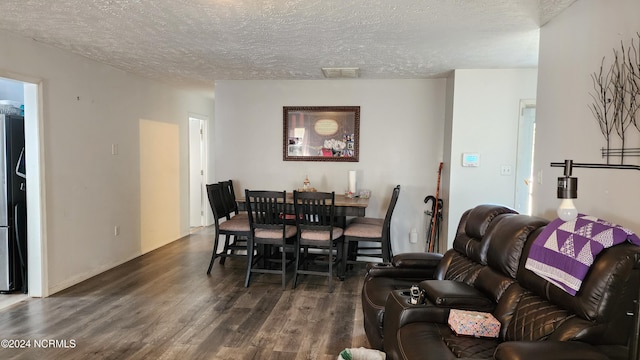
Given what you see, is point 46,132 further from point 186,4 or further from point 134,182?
point 186,4

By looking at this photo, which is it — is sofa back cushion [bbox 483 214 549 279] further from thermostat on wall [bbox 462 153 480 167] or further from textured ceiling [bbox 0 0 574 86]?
thermostat on wall [bbox 462 153 480 167]

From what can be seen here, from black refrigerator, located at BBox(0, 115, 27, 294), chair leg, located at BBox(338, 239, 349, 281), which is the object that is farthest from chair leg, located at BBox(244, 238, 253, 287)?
black refrigerator, located at BBox(0, 115, 27, 294)

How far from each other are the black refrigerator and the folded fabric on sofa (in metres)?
4.21

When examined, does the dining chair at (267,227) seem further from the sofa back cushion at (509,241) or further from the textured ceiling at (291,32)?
the sofa back cushion at (509,241)

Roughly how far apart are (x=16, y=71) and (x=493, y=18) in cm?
383

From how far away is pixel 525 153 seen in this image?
4191mm

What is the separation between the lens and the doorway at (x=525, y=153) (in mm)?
4184

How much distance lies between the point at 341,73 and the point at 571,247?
3307 millimetres

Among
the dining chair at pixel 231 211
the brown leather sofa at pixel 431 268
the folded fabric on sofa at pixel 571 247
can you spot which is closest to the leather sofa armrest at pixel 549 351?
the folded fabric on sofa at pixel 571 247

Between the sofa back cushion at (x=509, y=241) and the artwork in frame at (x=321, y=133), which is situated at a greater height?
the artwork in frame at (x=321, y=133)

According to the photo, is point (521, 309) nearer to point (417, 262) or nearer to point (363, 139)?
point (417, 262)

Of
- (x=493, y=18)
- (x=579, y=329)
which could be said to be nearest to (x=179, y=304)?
(x=579, y=329)

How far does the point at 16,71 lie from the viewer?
3.25 m

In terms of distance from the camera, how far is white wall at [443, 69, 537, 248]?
4.20 meters
